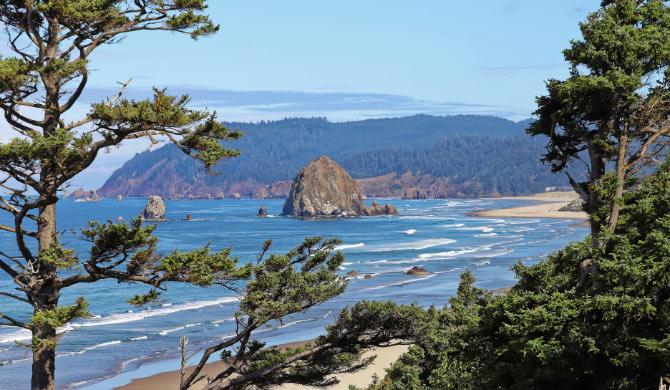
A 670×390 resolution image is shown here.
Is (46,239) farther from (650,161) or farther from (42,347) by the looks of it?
(650,161)

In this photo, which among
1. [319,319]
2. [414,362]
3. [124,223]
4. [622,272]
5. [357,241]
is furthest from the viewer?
[357,241]

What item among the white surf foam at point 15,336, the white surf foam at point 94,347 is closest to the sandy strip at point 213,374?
the white surf foam at point 94,347

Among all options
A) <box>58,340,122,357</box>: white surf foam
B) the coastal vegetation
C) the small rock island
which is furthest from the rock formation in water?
the coastal vegetation

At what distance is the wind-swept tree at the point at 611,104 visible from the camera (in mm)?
13305

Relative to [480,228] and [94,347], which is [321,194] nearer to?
[480,228]

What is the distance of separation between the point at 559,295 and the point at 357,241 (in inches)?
3425

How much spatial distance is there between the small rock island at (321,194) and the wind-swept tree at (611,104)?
5900 inches

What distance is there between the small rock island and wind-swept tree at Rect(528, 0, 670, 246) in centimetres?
14986

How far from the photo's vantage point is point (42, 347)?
10.2m

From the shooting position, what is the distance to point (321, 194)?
546ft

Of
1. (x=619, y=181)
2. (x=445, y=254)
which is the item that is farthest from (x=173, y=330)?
(x=445, y=254)

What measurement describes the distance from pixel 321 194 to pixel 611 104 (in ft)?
502

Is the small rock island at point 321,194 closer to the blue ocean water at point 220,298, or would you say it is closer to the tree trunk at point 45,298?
the blue ocean water at point 220,298

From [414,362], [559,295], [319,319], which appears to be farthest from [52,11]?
[319,319]
